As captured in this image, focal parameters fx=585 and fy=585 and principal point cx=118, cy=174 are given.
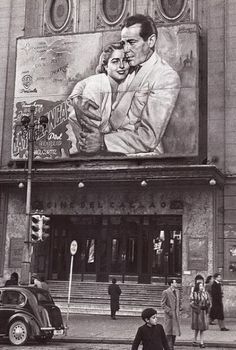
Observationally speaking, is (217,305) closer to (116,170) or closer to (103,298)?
(103,298)

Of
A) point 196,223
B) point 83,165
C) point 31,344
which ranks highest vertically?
point 83,165

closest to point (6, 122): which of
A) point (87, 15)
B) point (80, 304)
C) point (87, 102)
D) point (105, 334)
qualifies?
point (87, 102)

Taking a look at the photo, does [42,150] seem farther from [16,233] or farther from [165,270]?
[165,270]

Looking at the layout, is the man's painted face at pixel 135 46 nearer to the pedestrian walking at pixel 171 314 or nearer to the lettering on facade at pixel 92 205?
the lettering on facade at pixel 92 205

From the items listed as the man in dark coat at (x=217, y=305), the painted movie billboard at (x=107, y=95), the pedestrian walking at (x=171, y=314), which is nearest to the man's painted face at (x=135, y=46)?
the painted movie billboard at (x=107, y=95)

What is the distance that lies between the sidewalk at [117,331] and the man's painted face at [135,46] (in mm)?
12637

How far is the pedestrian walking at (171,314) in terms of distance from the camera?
49.6 feet

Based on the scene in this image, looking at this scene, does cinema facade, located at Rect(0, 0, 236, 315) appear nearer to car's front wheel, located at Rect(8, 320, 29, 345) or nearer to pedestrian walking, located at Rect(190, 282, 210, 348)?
pedestrian walking, located at Rect(190, 282, 210, 348)

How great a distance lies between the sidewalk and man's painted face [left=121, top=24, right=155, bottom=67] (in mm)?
12637

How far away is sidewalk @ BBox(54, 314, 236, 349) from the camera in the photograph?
18156 mm

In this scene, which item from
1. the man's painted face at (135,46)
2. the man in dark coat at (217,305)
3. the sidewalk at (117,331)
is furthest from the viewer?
the man's painted face at (135,46)

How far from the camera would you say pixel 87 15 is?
31.6 meters

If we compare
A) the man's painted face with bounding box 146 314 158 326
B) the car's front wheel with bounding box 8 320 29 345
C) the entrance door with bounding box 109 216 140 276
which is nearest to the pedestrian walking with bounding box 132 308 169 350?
the man's painted face with bounding box 146 314 158 326

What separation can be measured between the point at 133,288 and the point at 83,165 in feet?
21.8
